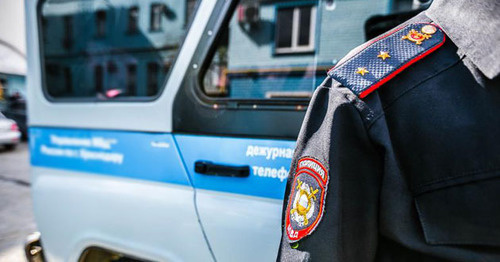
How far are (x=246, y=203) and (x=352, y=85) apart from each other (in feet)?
2.24

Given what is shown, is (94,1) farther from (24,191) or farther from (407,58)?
(24,191)

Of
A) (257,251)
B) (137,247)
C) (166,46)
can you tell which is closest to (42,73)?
(166,46)

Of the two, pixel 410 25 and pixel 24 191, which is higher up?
pixel 410 25

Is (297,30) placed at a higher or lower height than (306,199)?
higher

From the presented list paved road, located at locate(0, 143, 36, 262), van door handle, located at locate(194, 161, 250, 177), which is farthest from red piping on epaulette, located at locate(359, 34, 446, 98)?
paved road, located at locate(0, 143, 36, 262)

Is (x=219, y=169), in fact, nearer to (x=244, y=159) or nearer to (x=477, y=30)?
(x=244, y=159)

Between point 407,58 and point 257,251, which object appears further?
point 257,251

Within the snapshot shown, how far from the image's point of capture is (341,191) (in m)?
0.69

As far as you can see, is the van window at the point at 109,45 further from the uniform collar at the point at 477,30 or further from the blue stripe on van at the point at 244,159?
the uniform collar at the point at 477,30

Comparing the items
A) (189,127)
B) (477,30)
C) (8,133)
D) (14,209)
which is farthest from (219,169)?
(8,133)

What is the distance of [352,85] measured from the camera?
0.72 meters

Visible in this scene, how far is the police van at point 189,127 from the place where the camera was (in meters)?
1.25

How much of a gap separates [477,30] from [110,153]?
1440mm

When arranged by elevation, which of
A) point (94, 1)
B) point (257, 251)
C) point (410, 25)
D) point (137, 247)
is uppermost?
point (94, 1)
